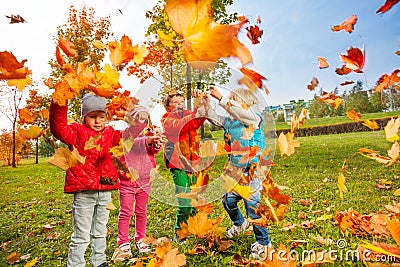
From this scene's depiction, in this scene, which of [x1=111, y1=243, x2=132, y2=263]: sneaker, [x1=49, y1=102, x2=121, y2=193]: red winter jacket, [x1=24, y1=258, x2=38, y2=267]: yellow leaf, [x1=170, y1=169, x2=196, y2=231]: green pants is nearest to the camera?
[x1=49, y1=102, x2=121, y2=193]: red winter jacket

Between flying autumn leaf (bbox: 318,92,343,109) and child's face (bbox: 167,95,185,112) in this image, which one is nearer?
child's face (bbox: 167,95,185,112)

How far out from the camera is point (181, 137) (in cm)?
286

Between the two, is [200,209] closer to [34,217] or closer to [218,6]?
[34,217]

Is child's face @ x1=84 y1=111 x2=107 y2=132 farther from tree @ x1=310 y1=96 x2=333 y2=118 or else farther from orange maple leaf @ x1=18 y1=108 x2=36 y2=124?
tree @ x1=310 y1=96 x2=333 y2=118

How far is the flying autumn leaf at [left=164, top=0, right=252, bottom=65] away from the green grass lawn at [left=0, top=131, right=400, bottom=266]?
156cm

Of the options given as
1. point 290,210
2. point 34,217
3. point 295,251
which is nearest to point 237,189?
point 295,251

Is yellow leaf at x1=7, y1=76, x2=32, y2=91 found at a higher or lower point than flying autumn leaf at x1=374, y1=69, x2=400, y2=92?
lower

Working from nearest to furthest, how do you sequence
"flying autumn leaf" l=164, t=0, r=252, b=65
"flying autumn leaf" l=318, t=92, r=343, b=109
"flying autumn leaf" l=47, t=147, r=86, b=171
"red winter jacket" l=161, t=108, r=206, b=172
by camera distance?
"flying autumn leaf" l=164, t=0, r=252, b=65 < "flying autumn leaf" l=47, t=147, r=86, b=171 < "red winter jacket" l=161, t=108, r=206, b=172 < "flying autumn leaf" l=318, t=92, r=343, b=109

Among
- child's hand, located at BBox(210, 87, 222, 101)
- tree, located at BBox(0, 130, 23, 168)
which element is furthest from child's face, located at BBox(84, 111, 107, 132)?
tree, located at BBox(0, 130, 23, 168)

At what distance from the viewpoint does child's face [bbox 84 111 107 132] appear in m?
2.69

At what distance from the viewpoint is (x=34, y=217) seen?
560cm

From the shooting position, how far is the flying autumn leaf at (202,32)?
116 cm

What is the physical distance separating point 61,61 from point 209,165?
148 centimetres

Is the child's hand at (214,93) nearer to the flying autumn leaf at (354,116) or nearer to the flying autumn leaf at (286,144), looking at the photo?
the flying autumn leaf at (286,144)
